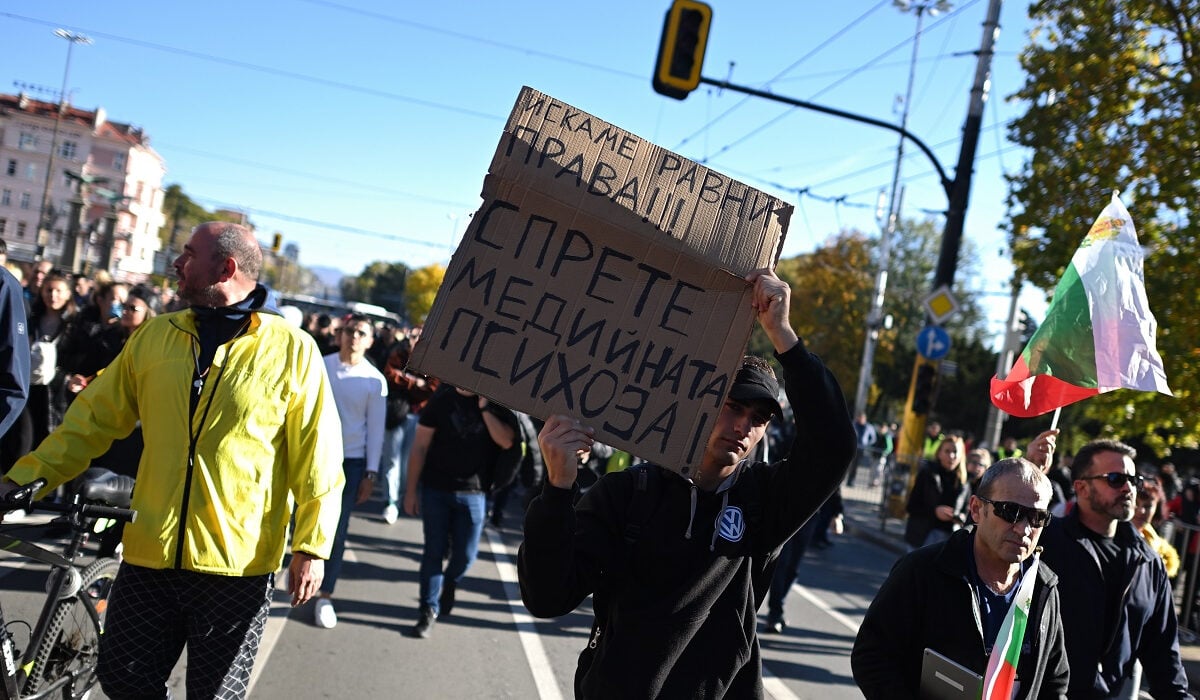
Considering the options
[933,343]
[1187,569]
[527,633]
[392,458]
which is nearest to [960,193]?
[933,343]

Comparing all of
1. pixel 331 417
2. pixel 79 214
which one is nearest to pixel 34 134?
pixel 79 214

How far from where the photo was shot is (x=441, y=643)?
7.09 metres

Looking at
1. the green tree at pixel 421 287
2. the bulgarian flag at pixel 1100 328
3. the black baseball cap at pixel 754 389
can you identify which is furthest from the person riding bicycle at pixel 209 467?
the green tree at pixel 421 287

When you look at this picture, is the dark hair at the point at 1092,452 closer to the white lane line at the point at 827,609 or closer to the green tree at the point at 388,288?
the white lane line at the point at 827,609

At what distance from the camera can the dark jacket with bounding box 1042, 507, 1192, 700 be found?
412 cm

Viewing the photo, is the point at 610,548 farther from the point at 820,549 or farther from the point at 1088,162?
the point at 1088,162

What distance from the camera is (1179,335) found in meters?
14.0

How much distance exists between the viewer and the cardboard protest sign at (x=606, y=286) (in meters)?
2.84

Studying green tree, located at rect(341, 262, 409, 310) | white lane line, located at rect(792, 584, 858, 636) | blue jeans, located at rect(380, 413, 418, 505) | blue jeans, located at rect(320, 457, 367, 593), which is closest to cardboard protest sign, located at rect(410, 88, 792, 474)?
blue jeans, located at rect(320, 457, 367, 593)

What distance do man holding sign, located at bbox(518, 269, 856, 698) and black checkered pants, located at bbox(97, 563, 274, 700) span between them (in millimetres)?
1176

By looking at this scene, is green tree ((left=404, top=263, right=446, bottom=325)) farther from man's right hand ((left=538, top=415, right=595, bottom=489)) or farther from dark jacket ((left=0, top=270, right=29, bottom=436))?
man's right hand ((left=538, top=415, right=595, bottom=489))

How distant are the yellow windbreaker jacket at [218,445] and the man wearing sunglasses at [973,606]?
5.77 ft

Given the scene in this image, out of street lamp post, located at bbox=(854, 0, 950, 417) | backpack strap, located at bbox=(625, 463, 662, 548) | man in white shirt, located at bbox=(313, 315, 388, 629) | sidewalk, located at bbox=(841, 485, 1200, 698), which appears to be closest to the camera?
backpack strap, located at bbox=(625, 463, 662, 548)

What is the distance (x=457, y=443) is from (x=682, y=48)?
20.1ft
